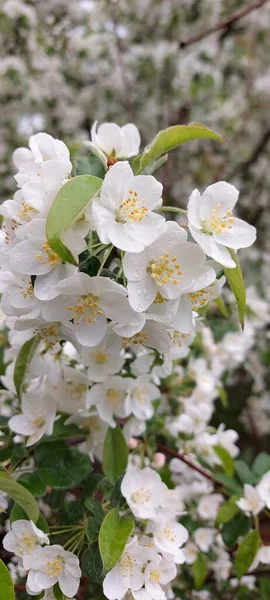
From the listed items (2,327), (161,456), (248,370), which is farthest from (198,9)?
(161,456)

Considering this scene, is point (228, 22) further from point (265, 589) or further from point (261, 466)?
point (265, 589)

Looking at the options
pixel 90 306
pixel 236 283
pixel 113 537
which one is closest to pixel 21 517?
pixel 113 537

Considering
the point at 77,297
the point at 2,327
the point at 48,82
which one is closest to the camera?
the point at 77,297

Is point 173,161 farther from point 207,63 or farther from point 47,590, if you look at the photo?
point 47,590

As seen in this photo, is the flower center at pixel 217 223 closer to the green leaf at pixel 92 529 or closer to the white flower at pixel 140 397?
the white flower at pixel 140 397

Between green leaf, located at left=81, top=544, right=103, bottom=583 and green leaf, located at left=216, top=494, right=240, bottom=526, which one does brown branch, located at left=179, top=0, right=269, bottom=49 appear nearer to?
green leaf, located at left=216, top=494, right=240, bottom=526

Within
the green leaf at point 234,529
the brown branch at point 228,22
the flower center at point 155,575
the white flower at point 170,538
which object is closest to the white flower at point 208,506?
the green leaf at point 234,529
